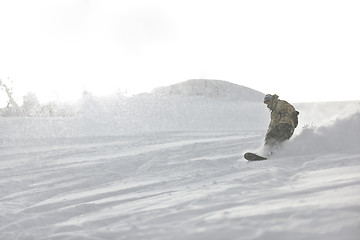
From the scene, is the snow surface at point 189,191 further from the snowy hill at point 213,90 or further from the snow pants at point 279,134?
the snowy hill at point 213,90

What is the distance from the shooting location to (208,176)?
5.28m

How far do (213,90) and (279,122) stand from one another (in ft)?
88.7

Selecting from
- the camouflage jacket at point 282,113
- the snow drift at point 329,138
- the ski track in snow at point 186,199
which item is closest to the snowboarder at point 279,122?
the camouflage jacket at point 282,113

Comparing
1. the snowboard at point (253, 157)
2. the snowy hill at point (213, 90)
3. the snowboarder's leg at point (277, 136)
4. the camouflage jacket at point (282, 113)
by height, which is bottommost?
the snowboard at point (253, 157)

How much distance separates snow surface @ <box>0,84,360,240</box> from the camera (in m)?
2.58

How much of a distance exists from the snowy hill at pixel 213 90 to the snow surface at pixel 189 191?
77.5 ft

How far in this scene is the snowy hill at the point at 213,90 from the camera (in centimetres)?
3359

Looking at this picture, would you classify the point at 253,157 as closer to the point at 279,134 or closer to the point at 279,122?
the point at 279,134

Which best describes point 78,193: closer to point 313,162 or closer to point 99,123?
point 313,162

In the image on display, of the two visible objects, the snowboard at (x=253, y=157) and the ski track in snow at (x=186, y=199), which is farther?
the snowboard at (x=253, y=157)

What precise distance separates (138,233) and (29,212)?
207 cm

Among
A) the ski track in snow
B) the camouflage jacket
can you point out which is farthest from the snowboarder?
the ski track in snow

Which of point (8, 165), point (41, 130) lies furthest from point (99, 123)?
Answer: point (8, 165)

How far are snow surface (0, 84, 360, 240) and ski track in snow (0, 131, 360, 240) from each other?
0.04ft
